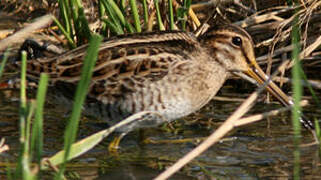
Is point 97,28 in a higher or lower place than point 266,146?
higher

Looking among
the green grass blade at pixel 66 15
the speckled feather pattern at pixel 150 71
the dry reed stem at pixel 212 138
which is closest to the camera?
the dry reed stem at pixel 212 138

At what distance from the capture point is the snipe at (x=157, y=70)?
175 inches

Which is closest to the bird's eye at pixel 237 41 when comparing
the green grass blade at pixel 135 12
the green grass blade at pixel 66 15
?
the green grass blade at pixel 135 12

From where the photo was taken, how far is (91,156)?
15.1 feet

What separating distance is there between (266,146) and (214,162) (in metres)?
0.46

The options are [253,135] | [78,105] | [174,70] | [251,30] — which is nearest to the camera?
[78,105]

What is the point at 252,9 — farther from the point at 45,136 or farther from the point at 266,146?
the point at 45,136

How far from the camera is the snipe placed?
14.6 feet

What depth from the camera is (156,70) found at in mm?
4457


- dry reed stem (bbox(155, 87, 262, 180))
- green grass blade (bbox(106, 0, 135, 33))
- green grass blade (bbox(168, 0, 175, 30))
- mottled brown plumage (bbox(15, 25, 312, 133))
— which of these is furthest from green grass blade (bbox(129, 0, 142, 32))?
dry reed stem (bbox(155, 87, 262, 180))

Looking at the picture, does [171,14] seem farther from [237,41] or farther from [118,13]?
[237,41]

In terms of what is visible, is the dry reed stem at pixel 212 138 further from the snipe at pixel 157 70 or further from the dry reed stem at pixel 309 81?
the dry reed stem at pixel 309 81

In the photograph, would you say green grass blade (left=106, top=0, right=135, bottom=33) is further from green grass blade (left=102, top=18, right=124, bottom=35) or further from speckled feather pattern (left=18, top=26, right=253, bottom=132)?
speckled feather pattern (left=18, top=26, right=253, bottom=132)

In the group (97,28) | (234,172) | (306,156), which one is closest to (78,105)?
(234,172)
